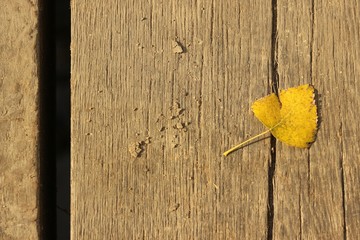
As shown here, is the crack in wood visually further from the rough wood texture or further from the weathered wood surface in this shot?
the rough wood texture

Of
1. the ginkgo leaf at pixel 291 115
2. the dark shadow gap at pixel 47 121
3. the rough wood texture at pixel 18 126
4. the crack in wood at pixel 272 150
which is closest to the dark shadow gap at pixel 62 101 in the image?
the dark shadow gap at pixel 47 121

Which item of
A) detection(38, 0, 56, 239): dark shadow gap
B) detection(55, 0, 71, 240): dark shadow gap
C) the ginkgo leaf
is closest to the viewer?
the ginkgo leaf

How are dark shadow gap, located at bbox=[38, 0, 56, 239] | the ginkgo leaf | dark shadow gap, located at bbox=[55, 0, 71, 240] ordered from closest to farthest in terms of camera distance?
the ginkgo leaf → dark shadow gap, located at bbox=[38, 0, 56, 239] → dark shadow gap, located at bbox=[55, 0, 71, 240]

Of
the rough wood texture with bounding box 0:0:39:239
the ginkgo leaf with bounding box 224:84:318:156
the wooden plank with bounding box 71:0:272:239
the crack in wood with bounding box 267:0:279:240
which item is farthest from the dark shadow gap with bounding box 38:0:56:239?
the crack in wood with bounding box 267:0:279:240

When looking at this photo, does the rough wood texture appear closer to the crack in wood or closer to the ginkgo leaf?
the ginkgo leaf

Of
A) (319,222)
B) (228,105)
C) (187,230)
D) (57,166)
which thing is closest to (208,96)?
(228,105)

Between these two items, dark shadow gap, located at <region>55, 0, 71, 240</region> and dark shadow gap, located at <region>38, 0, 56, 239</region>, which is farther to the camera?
dark shadow gap, located at <region>55, 0, 71, 240</region>

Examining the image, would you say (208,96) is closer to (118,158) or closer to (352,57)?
(118,158)

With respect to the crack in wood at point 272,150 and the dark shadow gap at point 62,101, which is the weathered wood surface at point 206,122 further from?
the dark shadow gap at point 62,101
